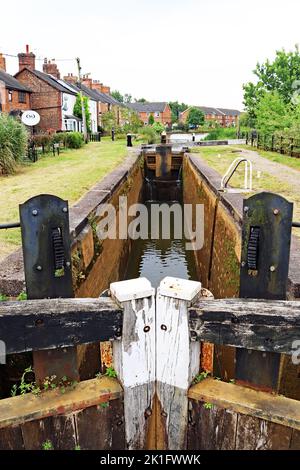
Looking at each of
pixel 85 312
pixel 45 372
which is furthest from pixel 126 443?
pixel 85 312

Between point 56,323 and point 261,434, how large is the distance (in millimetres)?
1501

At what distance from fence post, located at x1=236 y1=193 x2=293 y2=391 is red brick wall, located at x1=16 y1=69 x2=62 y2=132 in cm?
3640

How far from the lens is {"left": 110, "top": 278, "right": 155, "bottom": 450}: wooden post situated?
2.44 meters

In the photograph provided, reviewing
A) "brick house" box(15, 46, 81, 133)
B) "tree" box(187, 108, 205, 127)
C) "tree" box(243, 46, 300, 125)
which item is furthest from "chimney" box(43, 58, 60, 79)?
"tree" box(187, 108, 205, 127)

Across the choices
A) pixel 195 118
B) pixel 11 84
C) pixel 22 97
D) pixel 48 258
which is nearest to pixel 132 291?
pixel 48 258

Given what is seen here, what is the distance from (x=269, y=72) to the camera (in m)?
43.8

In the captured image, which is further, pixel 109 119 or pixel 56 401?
pixel 109 119

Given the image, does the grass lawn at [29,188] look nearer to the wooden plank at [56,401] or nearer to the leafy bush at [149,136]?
the wooden plank at [56,401]

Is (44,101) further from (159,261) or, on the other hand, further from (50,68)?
(159,261)

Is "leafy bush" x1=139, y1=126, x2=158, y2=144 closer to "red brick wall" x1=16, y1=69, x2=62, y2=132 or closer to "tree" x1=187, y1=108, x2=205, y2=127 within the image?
"red brick wall" x1=16, y1=69, x2=62, y2=132

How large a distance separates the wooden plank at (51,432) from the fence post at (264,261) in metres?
1.20

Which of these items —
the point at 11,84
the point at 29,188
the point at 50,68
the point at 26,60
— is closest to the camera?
the point at 29,188

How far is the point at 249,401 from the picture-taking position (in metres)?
2.53

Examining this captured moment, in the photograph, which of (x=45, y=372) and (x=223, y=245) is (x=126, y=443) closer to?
(x=45, y=372)
